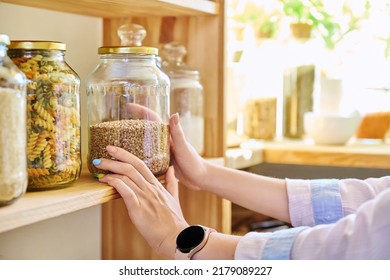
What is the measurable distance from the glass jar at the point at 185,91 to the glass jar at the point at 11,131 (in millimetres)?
534

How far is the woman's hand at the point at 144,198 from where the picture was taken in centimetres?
98

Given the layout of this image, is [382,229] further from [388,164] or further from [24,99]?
[388,164]

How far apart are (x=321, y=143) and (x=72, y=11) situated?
0.83 meters

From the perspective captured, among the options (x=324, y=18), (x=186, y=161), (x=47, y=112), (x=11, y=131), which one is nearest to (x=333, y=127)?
(x=324, y=18)

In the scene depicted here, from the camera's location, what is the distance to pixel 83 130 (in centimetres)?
135

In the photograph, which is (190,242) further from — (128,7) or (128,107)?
(128,7)

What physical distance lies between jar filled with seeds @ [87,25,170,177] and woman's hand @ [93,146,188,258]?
20 mm

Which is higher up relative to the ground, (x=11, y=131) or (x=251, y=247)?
(x=11, y=131)

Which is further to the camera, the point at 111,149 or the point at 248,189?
the point at 248,189

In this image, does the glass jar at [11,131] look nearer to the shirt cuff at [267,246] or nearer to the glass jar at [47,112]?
the glass jar at [47,112]

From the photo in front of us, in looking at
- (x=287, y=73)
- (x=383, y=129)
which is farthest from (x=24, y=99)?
(x=383, y=129)

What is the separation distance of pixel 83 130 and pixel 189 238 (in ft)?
1.54

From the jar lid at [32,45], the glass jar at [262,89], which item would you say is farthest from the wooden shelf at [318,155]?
the jar lid at [32,45]

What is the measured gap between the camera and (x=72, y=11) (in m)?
1.26
